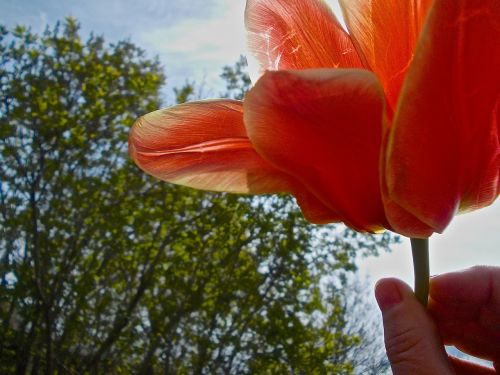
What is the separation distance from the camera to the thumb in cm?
67

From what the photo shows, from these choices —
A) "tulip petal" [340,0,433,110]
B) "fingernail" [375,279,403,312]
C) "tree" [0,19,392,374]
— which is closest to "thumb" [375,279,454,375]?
"fingernail" [375,279,403,312]

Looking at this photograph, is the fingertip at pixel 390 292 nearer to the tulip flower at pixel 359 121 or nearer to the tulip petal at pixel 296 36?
the tulip flower at pixel 359 121

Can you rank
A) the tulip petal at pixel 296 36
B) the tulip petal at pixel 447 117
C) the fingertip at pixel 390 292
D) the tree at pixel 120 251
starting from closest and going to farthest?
the tulip petal at pixel 447 117, the tulip petal at pixel 296 36, the fingertip at pixel 390 292, the tree at pixel 120 251

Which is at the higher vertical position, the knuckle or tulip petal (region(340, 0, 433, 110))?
tulip petal (region(340, 0, 433, 110))

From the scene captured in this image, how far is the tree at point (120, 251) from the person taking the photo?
6.78 metres

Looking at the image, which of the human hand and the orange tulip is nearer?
the orange tulip

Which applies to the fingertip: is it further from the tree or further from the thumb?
the tree

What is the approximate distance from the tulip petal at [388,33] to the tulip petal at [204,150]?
139mm

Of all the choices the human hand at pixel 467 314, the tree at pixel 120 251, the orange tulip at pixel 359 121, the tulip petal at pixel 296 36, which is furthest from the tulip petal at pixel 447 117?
the tree at pixel 120 251

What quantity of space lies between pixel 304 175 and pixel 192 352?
27.3 feet

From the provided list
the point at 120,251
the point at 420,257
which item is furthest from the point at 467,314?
the point at 120,251

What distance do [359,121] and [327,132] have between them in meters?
0.03

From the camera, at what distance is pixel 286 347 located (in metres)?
7.68

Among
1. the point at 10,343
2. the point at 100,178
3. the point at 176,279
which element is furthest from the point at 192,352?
the point at 100,178
